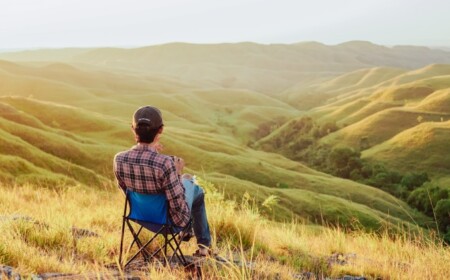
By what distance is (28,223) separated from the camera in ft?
25.0

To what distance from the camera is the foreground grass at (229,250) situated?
632cm

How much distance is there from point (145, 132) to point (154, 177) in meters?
0.66

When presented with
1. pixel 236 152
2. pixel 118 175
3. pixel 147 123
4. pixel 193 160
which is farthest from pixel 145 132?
pixel 236 152

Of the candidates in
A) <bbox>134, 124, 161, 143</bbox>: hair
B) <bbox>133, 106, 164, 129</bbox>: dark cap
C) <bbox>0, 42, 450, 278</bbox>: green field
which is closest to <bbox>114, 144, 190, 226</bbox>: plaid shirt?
<bbox>134, 124, 161, 143</bbox>: hair

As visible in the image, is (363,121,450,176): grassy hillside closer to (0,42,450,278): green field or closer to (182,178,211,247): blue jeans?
(0,42,450,278): green field

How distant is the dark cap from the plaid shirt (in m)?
0.39

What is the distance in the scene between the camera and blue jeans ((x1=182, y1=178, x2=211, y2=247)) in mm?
7555

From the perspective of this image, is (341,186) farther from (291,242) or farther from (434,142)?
(291,242)

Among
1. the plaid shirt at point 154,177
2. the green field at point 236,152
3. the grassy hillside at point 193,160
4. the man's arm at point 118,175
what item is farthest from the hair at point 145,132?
the grassy hillside at point 193,160

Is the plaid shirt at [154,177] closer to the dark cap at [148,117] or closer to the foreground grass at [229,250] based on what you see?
the dark cap at [148,117]

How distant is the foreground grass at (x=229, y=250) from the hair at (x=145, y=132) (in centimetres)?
166

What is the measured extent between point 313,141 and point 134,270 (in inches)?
5659

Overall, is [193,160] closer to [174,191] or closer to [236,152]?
[236,152]

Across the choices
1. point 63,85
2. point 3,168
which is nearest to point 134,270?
point 3,168
